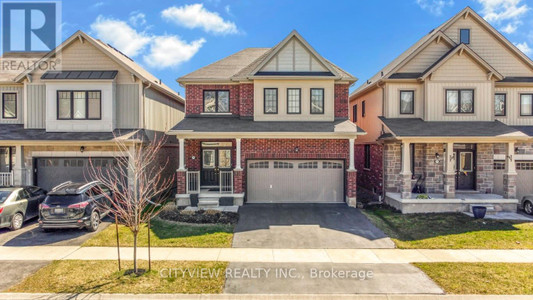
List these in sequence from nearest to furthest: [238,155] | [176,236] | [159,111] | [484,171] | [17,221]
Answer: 1. [176,236]
2. [17,221]
3. [238,155]
4. [484,171]
5. [159,111]

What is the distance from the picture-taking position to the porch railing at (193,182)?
45.2 ft

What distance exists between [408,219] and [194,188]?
9767 mm

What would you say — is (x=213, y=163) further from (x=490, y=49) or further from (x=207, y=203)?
(x=490, y=49)

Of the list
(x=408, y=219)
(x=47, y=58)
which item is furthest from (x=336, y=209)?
(x=47, y=58)

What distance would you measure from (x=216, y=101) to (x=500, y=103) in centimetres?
1553

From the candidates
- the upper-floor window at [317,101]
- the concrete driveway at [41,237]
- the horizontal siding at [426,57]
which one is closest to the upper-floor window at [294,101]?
the upper-floor window at [317,101]

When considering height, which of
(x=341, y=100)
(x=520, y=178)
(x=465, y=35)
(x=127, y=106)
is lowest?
(x=520, y=178)

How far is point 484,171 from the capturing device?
14.6 meters

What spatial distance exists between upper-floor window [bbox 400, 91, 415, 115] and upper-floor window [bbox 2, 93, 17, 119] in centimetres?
2062

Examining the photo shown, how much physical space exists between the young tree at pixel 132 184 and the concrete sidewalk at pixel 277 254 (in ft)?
3.62

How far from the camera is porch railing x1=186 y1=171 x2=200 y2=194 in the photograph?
542 inches

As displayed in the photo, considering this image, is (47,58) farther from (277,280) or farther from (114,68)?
(277,280)

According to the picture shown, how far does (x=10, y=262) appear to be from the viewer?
24.7ft

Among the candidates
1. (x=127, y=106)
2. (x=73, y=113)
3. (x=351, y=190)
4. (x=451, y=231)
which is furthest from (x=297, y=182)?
(x=73, y=113)
